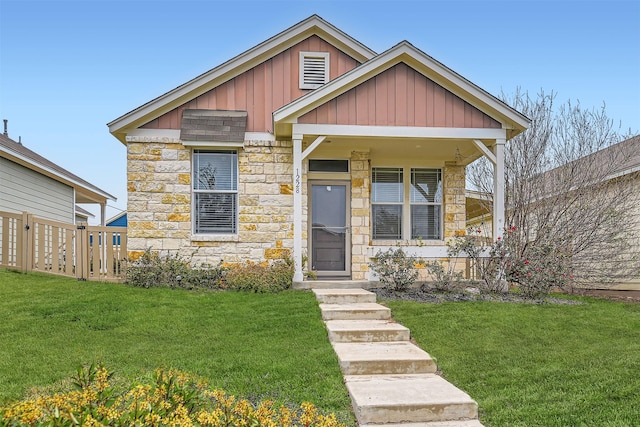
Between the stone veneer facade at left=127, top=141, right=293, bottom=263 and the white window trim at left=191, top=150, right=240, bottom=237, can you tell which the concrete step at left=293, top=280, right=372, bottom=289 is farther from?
the white window trim at left=191, top=150, right=240, bottom=237

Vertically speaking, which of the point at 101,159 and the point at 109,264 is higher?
the point at 101,159

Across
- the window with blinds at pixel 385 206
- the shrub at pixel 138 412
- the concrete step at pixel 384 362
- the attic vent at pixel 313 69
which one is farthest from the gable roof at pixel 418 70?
the shrub at pixel 138 412

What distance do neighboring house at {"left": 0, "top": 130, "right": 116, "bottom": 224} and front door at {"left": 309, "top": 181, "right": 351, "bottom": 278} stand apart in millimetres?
7663

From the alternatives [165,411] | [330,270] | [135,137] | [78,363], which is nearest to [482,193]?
[330,270]

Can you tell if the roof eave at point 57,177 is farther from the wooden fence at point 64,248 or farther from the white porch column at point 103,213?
the wooden fence at point 64,248

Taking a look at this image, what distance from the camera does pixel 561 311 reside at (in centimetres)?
686

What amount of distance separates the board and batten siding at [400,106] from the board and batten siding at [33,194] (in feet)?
27.4

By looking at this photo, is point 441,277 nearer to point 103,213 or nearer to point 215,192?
point 215,192

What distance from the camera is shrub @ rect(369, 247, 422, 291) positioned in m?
7.95

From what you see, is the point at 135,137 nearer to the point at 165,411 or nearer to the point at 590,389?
the point at 165,411

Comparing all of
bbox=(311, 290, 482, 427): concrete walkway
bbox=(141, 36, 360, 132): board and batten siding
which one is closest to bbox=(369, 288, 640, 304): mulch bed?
bbox=(311, 290, 482, 427): concrete walkway

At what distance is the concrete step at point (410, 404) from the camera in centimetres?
384

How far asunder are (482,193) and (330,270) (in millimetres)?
4475

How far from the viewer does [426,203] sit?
10.5 metres
